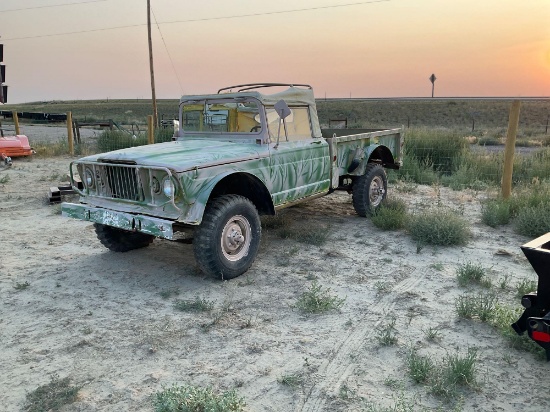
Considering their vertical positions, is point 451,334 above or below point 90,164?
below

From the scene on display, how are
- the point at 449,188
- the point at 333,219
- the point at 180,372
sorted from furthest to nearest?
the point at 449,188
the point at 333,219
the point at 180,372

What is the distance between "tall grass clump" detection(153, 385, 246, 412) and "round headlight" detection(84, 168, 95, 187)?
2939mm

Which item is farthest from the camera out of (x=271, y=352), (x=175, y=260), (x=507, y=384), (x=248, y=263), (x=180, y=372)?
(x=175, y=260)

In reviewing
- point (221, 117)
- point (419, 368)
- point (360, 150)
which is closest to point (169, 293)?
point (221, 117)

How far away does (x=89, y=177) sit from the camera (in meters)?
5.30

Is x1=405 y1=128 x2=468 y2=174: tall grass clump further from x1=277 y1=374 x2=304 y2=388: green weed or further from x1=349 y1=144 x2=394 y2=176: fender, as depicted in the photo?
x1=277 y1=374 x2=304 y2=388: green weed

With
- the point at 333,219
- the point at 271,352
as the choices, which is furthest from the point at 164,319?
the point at 333,219

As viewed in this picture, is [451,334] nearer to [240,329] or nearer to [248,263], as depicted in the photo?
[240,329]

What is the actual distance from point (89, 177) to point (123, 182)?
59 centimetres

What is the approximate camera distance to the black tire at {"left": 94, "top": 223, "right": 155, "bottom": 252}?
576 centimetres

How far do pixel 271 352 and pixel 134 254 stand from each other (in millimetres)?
2912

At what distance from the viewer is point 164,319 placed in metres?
4.18

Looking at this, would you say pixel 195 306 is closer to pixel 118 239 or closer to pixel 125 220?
pixel 125 220

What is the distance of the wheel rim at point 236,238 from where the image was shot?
4.95 metres
